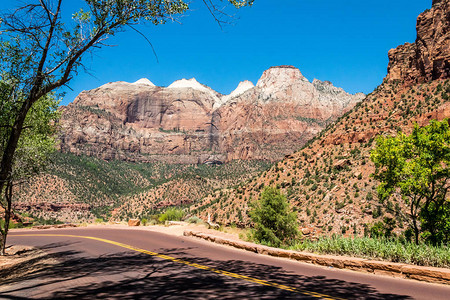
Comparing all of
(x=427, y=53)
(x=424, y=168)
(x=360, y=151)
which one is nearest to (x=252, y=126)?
(x=427, y=53)

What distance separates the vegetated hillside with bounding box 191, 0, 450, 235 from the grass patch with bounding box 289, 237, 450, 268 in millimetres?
19141

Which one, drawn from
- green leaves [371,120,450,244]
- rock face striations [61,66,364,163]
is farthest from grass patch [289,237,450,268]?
rock face striations [61,66,364,163]

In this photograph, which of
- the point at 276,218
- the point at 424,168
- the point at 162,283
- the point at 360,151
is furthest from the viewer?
the point at 360,151

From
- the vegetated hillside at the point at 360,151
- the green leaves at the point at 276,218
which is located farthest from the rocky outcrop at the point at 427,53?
the green leaves at the point at 276,218

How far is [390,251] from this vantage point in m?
9.95

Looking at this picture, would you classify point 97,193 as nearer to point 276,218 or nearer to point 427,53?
point 276,218

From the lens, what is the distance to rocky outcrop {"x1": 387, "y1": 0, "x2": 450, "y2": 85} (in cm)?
4175

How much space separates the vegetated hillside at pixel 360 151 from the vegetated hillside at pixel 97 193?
115 feet

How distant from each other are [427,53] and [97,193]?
93.5 m

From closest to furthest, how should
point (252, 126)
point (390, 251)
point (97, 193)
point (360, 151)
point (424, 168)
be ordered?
point (390, 251) → point (424, 168) → point (360, 151) → point (97, 193) → point (252, 126)

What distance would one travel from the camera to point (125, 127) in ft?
649

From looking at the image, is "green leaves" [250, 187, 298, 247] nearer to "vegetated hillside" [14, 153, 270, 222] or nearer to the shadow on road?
the shadow on road

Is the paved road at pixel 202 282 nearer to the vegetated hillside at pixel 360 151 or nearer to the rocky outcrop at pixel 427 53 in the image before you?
the vegetated hillside at pixel 360 151

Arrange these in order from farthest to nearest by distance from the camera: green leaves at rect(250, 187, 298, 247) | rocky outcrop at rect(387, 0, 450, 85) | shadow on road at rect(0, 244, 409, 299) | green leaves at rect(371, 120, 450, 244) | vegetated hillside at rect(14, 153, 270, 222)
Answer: vegetated hillside at rect(14, 153, 270, 222) → rocky outcrop at rect(387, 0, 450, 85) → green leaves at rect(250, 187, 298, 247) → green leaves at rect(371, 120, 450, 244) → shadow on road at rect(0, 244, 409, 299)
